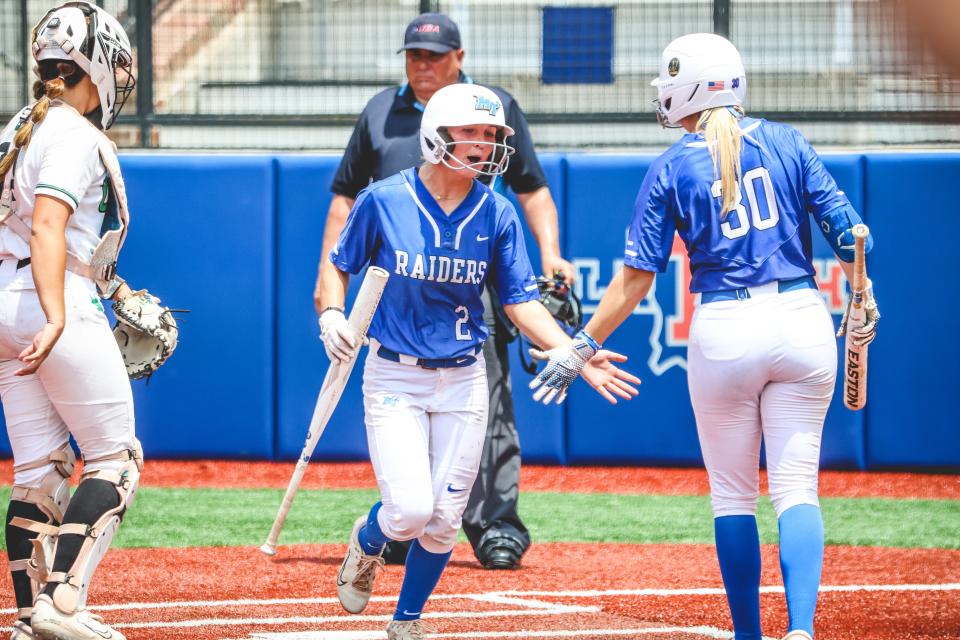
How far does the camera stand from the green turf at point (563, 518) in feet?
22.6

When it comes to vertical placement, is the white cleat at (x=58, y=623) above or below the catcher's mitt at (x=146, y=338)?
below

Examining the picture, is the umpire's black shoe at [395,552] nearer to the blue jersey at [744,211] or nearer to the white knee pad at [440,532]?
the white knee pad at [440,532]

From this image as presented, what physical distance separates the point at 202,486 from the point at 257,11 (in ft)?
14.5

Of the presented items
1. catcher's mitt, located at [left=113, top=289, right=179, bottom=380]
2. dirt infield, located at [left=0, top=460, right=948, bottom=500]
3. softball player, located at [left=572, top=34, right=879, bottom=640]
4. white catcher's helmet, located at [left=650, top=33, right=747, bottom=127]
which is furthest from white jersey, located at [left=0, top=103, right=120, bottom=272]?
dirt infield, located at [left=0, top=460, right=948, bottom=500]

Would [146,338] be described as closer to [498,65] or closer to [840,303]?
[840,303]

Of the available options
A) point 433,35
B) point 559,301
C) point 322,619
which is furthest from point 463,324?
point 433,35

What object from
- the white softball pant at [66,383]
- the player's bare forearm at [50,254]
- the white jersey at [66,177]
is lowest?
the white softball pant at [66,383]

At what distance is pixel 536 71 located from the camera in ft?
35.3

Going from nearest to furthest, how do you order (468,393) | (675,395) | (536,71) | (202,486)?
(468,393), (202,486), (675,395), (536,71)

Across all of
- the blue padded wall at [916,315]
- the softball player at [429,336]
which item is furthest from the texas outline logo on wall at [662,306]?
the softball player at [429,336]

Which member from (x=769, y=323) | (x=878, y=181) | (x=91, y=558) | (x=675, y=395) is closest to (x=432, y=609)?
(x=91, y=558)

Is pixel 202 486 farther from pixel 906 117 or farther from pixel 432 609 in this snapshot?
pixel 906 117

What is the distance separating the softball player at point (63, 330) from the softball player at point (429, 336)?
782mm

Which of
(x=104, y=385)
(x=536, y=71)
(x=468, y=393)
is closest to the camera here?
(x=104, y=385)
